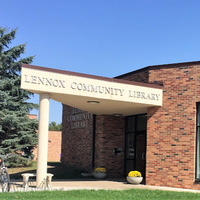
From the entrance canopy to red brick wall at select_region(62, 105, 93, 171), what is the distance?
395 cm

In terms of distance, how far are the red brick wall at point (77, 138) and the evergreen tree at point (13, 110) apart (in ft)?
7.15

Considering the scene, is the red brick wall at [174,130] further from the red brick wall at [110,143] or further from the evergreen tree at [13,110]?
the evergreen tree at [13,110]

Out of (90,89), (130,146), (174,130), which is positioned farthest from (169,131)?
(130,146)

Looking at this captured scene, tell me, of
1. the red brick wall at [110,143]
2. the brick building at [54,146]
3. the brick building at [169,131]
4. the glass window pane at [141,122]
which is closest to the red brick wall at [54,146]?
the brick building at [54,146]

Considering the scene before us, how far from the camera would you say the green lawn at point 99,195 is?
413 inches

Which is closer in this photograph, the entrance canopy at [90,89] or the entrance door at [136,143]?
the entrance canopy at [90,89]

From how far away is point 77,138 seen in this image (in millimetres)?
21625

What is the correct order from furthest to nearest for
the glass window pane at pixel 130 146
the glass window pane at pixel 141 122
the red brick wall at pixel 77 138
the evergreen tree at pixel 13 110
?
the evergreen tree at pixel 13 110 → the red brick wall at pixel 77 138 → the glass window pane at pixel 130 146 → the glass window pane at pixel 141 122

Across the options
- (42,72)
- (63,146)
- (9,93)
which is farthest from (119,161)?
(9,93)

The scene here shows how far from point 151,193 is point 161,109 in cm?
430

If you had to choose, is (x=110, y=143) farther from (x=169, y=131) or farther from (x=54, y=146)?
(x=54, y=146)

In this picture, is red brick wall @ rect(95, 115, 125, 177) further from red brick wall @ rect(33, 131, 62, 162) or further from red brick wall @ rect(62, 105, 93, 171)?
red brick wall @ rect(33, 131, 62, 162)

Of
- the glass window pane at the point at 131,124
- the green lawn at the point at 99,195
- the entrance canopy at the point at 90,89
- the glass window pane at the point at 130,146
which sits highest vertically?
the entrance canopy at the point at 90,89

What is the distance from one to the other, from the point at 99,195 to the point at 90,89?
13.8ft
